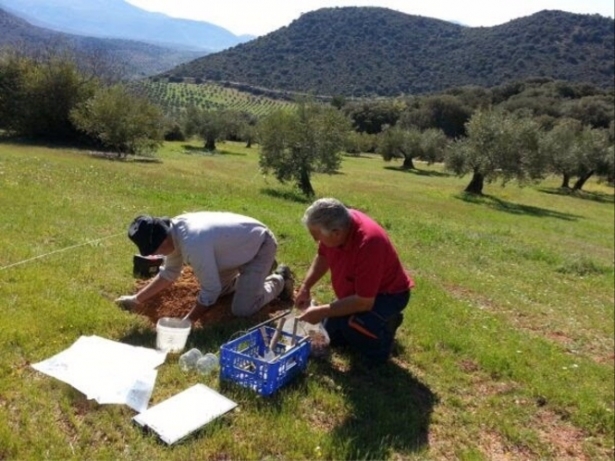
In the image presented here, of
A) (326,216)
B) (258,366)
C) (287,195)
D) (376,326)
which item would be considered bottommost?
(287,195)

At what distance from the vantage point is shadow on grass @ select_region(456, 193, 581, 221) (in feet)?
111

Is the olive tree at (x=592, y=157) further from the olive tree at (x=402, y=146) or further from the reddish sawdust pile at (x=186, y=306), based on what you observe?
the reddish sawdust pile at (x=186, y=306)

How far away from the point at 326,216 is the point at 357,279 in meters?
0.71

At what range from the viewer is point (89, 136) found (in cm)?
4656

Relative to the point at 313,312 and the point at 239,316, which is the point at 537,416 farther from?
the point at 239,316

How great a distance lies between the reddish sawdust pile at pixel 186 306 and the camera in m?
6.65

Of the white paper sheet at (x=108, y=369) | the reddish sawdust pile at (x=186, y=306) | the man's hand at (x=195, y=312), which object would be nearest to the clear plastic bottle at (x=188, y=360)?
the white paper sheet at (x=108, y=369)

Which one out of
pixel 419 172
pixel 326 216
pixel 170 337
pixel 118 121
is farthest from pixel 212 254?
pixel 419 172

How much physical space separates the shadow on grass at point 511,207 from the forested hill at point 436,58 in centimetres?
11692

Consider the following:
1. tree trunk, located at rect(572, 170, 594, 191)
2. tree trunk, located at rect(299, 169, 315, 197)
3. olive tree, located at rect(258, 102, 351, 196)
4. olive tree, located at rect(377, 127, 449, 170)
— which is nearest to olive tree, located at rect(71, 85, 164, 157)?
olive tree, located at rect(258, 102, 351, 196)

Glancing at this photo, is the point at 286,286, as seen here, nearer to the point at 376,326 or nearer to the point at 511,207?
the point at 376,326

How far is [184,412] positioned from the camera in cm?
455

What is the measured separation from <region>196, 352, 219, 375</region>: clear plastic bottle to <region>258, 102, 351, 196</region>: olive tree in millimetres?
22387

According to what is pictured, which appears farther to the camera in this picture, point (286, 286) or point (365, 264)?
point (286, 286)
